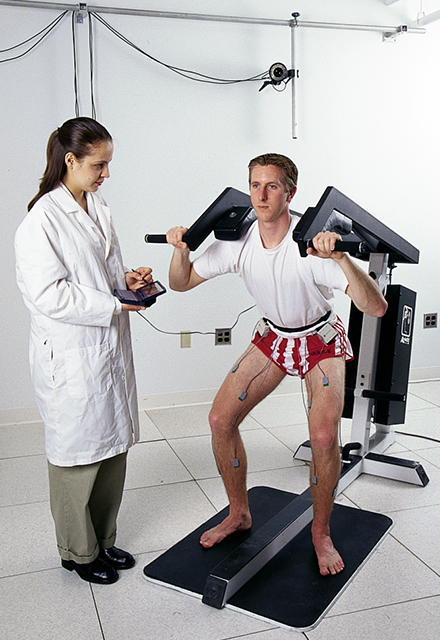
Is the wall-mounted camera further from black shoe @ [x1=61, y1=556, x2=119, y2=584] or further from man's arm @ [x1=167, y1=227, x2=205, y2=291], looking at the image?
black shoe @ [x1=61, y1=556, x2=119, y2=584]

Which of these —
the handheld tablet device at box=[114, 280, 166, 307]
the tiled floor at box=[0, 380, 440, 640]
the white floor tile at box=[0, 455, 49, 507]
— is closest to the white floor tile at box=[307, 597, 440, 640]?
the tiled floor at box=[0, 380, 440, 640]

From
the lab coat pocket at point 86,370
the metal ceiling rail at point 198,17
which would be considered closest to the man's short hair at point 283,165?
the lab coat pocket at point 86,370

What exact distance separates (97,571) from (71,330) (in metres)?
0.79

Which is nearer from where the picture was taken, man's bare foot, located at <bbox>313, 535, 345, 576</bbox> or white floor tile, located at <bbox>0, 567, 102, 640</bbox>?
white floor tile, located at <bbox>0, 567, 102, 640</bbox>

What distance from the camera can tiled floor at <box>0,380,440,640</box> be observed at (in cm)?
183

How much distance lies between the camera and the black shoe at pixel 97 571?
2039 millimetres

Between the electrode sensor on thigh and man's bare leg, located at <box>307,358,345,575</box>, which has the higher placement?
the electrode sensor on thigh

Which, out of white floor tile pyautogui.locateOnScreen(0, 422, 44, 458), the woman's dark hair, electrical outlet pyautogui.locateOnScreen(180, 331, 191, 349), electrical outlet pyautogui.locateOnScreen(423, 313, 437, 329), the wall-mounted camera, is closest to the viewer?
the woman's dark hair

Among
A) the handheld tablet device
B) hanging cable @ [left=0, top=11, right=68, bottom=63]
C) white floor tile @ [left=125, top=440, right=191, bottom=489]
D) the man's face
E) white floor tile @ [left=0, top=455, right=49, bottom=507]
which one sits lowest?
white floor tile @ [left=125, top=440, right=191, bottom=489]

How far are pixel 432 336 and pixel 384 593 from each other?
270 centimetres

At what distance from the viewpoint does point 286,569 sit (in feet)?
6.88

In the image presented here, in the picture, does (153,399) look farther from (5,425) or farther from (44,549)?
(44,549)

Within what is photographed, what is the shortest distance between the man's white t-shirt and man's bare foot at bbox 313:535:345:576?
2.29 ft

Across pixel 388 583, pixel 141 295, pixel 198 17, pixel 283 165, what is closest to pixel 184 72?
pixel 198 17
